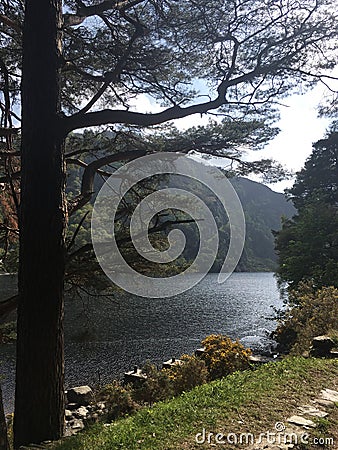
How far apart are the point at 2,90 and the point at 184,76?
221 centimetres

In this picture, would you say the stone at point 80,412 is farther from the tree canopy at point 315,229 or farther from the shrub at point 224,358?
the tree canopy at point 315,229

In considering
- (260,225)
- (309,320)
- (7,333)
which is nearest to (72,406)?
(7,333)

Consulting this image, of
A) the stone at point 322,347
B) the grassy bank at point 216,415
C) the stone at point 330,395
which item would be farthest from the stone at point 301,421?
the stone at point 322,347

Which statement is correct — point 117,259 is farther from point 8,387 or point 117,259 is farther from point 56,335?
point 8,387

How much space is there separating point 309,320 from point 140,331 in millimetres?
10099

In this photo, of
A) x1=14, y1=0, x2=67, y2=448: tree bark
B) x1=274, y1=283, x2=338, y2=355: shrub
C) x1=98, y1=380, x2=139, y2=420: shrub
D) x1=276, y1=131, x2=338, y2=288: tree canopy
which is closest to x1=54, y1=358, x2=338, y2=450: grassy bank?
x1=14, y1=0, x2=67, y2=448: tree bark

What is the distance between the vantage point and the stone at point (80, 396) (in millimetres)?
8938

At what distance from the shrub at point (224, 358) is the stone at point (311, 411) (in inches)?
97.1

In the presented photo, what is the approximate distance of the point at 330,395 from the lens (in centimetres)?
390

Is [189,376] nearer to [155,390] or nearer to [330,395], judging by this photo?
[155,390]

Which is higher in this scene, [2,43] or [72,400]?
[2,43]

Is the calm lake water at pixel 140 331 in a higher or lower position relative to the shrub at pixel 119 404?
lower

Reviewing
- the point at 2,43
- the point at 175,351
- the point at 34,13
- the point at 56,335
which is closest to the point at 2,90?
the point at 2,43

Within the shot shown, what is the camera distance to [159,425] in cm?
313
